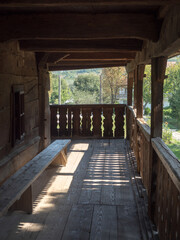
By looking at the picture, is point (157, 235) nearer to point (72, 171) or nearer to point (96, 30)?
point (96, 30)

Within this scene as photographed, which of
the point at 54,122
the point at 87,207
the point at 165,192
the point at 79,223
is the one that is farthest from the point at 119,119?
the point at 165,192

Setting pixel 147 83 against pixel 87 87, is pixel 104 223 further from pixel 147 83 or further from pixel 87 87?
pixel 87 87

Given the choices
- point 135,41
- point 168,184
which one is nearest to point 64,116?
point 135,41

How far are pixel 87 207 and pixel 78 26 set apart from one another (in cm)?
261

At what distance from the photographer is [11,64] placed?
4.93m

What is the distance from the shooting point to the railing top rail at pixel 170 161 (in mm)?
2592

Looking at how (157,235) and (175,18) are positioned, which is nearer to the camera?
(175,18)

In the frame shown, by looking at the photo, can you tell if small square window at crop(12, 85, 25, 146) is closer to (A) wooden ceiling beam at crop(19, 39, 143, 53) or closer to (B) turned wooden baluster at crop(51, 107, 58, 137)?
(A) wooden ceiling beam at crop(19, 39, 143, 53)

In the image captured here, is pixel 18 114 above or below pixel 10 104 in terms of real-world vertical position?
below

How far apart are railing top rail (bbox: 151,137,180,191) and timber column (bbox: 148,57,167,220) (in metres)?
0.20

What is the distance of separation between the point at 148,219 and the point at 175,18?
107 inches

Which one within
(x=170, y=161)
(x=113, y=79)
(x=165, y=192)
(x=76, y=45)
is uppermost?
(x=113, y=79)

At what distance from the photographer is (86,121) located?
10.6m

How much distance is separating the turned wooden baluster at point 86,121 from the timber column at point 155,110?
6.34 metres
